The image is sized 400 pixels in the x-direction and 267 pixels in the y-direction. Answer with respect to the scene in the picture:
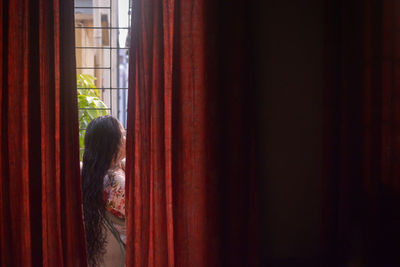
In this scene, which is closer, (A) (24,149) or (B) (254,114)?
(A) (24,149)

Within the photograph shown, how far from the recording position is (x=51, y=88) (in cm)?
178

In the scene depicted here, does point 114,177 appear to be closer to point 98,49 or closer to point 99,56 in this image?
point 98,49

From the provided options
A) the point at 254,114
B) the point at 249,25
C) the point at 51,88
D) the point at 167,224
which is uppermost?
the point at 249,25

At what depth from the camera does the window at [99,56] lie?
2432mm

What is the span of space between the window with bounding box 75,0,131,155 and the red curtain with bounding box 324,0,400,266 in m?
1.20

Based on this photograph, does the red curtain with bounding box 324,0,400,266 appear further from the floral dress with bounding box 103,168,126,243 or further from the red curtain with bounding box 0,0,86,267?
the red curtain with bounding box 0,0,86,267

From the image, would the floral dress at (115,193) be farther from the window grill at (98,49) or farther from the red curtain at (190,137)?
the window grill at (98,49)

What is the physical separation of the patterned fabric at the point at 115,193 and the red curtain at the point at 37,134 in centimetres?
14

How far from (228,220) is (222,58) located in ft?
2.65

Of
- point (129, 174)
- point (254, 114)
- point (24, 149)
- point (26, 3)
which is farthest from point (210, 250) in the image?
point (26, 3)

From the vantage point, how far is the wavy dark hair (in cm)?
177

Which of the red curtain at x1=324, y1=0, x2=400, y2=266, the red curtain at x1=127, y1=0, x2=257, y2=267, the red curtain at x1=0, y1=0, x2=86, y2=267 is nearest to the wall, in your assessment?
the red curtain at x1=324, y1=0, x2=400, y2=266

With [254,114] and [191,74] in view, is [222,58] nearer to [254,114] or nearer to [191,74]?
[191,74]

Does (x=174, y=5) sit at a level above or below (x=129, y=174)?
above
